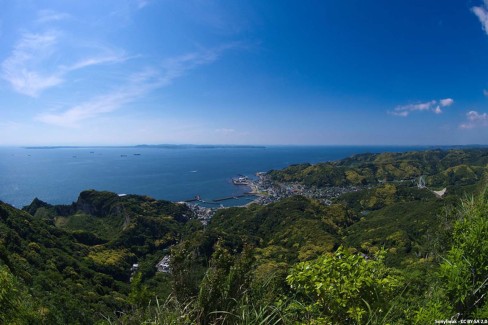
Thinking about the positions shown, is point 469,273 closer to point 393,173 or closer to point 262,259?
point 262,259

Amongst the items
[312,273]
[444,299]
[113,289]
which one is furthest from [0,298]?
[113,289]

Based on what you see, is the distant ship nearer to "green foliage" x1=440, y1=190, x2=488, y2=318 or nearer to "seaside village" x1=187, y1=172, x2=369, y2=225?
"seaside village" x1=187, y1=172, x2=369, y2=225

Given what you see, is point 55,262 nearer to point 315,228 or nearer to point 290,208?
point 315,228

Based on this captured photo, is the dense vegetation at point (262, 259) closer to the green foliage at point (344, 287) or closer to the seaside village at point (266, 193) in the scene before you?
the green foliage at point (344, 287)

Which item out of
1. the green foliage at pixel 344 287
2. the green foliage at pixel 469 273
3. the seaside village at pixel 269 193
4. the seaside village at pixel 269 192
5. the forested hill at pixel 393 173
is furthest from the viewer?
the forested hill at pixel 393 173

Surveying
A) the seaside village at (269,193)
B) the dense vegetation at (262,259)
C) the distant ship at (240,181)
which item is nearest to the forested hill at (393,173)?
the dense vegetation at (262,259)

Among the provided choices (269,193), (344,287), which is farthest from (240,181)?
(344,287)

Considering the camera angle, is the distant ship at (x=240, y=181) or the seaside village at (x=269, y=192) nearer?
the seaside village at (x=269, y=192)
